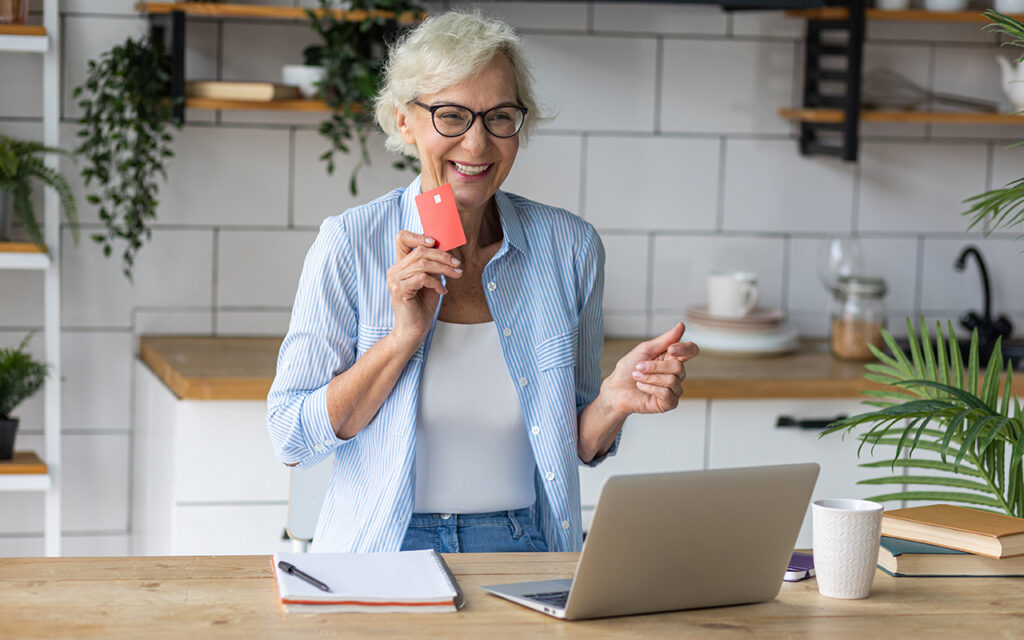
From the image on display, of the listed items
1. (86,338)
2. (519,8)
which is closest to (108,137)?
(86,338)

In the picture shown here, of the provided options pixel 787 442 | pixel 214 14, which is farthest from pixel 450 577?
pixel 214 14

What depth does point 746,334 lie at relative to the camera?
9.27 feet

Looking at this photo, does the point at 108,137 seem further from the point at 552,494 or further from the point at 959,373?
the point at 959,373

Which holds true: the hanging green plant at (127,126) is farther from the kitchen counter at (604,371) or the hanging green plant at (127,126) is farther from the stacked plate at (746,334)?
the stacked plate at (746,334)

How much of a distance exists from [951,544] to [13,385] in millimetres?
1945

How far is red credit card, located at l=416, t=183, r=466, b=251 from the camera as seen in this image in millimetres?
1569

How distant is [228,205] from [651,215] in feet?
3.48

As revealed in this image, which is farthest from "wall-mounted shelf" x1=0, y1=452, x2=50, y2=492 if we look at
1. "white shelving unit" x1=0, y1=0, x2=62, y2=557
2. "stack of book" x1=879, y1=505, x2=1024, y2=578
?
"stack of book" x1=879, y1=505, x2=1024, y2=578

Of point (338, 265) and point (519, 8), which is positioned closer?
point (338, 265)

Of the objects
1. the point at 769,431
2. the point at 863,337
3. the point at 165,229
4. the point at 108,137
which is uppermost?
the point at 108,137

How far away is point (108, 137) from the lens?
8.73ft

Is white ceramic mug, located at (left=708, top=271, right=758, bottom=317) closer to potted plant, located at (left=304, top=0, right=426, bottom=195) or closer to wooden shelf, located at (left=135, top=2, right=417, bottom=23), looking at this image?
potted plant, located at (left=304, top=0, right=426, bottom=195)

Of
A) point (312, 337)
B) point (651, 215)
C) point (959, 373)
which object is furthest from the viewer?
point (651, 215)

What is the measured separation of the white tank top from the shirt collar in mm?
142
